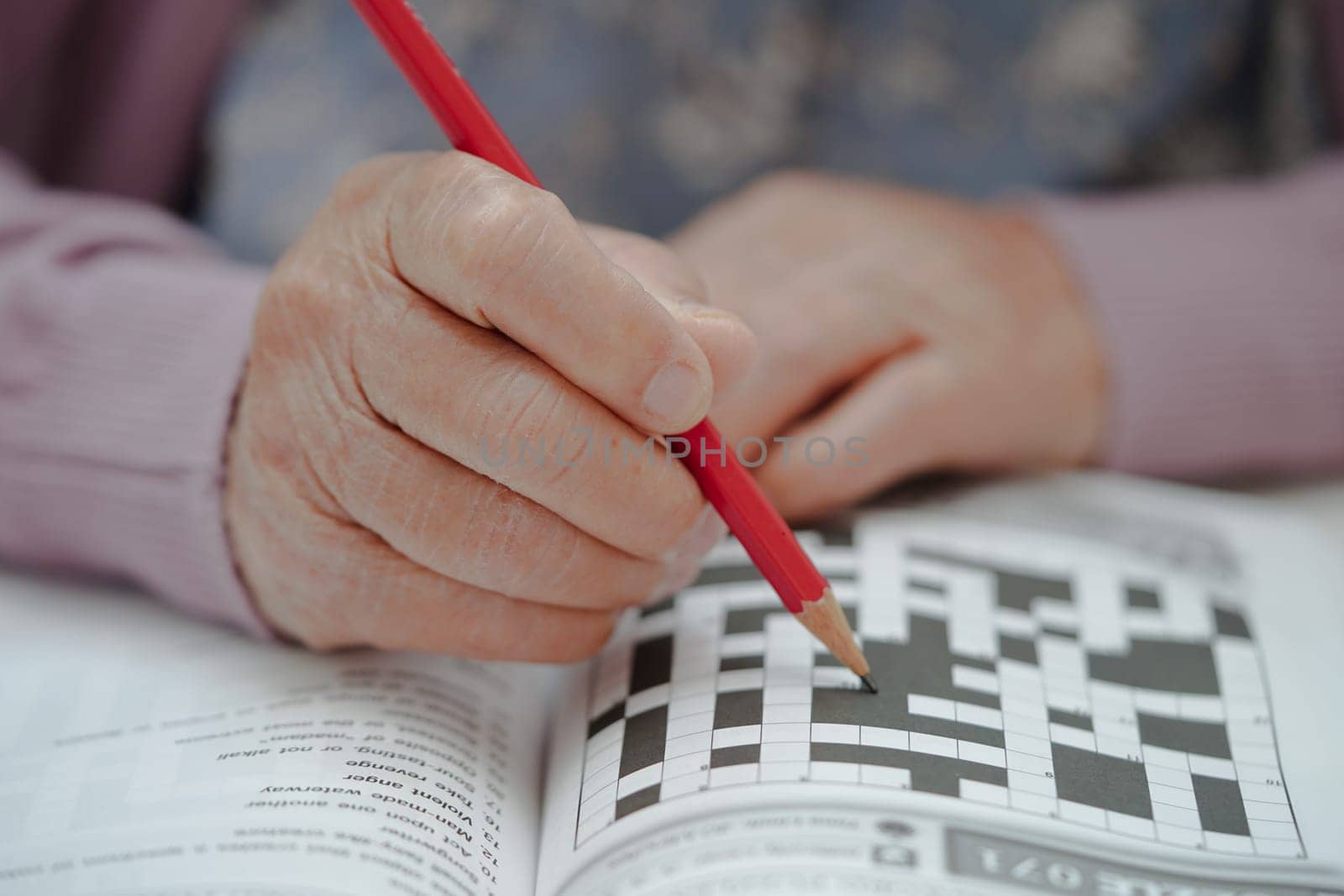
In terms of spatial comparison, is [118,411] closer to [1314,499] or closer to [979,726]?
[979,726]

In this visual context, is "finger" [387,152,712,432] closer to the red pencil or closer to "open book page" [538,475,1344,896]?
the red pencil

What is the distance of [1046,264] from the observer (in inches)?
31.1

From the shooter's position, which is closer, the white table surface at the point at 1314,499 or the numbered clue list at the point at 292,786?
the numbered clue list at the point at 292,786

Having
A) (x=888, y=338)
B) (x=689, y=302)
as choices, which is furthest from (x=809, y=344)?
(x=689, y=302)

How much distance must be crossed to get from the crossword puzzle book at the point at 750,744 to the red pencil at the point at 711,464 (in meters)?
0.04

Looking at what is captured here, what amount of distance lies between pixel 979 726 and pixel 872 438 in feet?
0.65

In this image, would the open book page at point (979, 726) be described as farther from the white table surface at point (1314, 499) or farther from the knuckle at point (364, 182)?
the knuckle at point (364, 182)

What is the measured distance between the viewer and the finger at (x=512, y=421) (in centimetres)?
45

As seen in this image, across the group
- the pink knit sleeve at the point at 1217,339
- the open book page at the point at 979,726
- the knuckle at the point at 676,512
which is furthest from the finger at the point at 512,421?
the pink knit sleeve at the point at 1217,339

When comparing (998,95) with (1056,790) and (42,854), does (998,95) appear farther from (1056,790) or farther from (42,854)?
(42,854)

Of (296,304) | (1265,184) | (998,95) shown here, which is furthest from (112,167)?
(1265,184)

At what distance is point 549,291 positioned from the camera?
427mm

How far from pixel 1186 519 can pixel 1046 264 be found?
216 mm

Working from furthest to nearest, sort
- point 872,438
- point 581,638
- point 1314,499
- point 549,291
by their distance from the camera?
1. point 1314,499
2. point 872,438
3. point 581,638
4. point 549,291
